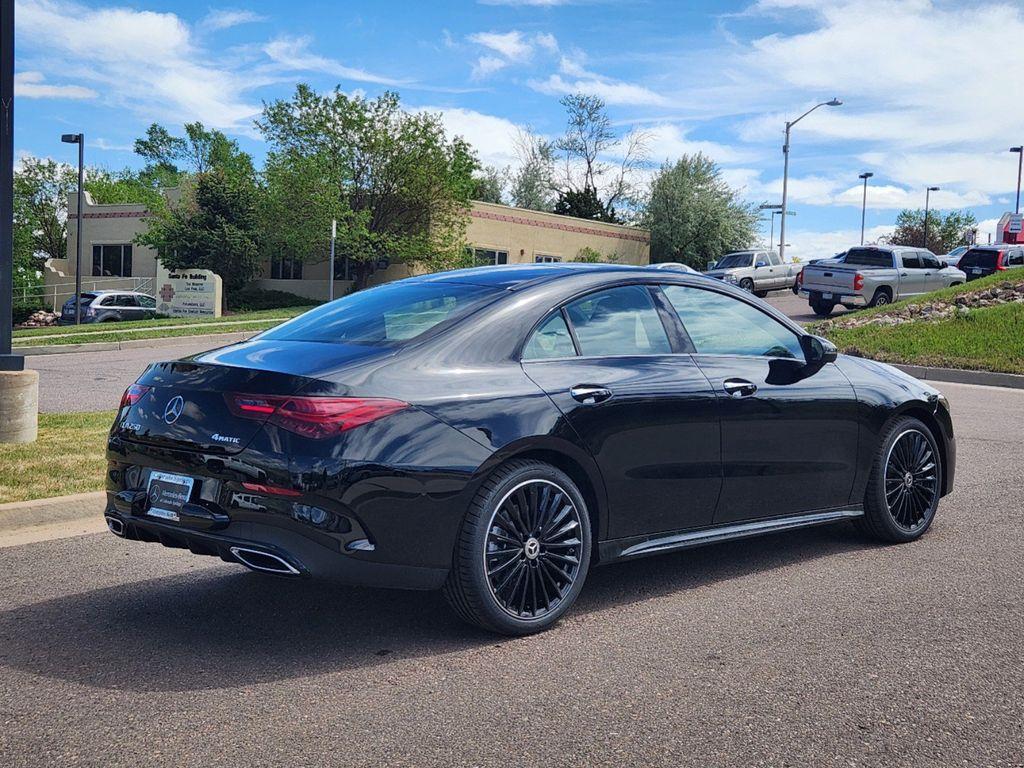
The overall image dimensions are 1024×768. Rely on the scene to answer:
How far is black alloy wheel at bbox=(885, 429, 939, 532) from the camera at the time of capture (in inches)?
251

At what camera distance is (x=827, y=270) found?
3073 centimetres

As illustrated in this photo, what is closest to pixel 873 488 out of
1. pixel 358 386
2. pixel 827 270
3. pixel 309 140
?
pixel 358 386

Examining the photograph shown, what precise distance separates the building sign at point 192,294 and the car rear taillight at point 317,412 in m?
34.5

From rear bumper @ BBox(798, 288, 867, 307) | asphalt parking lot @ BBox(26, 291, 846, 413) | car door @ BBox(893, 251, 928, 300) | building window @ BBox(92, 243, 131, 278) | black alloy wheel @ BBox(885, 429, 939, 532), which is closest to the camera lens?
black alloy wheel @ BBox(885, 429, 939, 532)

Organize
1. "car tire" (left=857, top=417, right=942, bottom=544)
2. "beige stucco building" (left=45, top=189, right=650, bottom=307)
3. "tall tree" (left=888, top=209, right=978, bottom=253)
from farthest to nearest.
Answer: "tall tree" (left=888, top=209, right=978, bottom=253) < "beige stucco building" (left=45, top=189, right=650, bottom=307) < "car tire" (left=857, top=417, right=942, bottom=544)

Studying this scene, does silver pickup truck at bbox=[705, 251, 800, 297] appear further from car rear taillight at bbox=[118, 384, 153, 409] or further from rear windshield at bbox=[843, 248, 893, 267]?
car rear taillight at bbox=[118, 384, 153, 409]

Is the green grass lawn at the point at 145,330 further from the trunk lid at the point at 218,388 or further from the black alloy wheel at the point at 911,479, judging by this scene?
the trunk lid at the point at 218,388

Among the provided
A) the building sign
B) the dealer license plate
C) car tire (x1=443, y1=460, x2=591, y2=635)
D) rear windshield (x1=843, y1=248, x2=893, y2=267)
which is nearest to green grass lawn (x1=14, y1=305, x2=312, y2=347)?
the building sign

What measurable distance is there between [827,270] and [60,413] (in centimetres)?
2389

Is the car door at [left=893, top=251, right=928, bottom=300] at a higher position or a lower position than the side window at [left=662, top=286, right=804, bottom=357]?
higher

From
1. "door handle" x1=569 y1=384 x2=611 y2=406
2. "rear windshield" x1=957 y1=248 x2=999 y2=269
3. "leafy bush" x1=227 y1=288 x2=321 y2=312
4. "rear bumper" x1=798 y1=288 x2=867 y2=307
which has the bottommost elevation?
"door handle" x1=569 y1=384 x2=611 y2=406

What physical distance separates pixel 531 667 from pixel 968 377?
52.4 feet

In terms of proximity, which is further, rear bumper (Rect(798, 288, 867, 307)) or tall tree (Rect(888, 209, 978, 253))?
tall tree (Rect(888, 209, 978, 253))

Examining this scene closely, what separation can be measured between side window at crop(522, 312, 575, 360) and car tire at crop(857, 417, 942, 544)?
2.26 m
